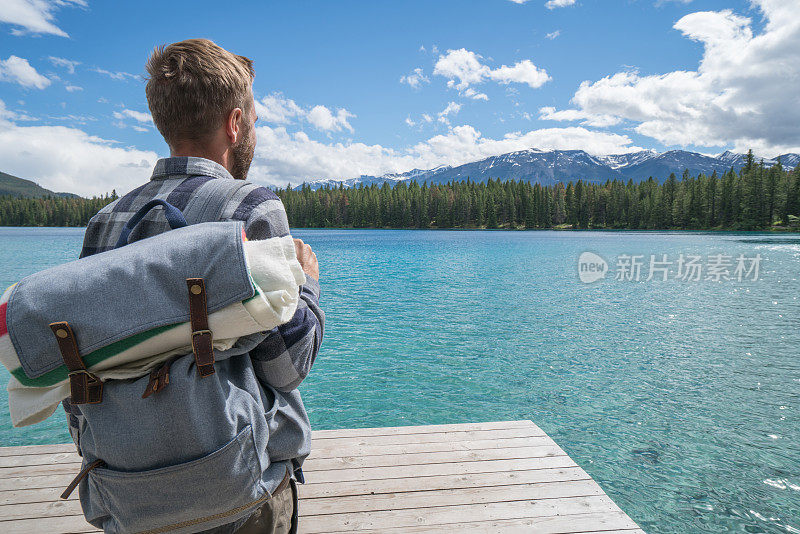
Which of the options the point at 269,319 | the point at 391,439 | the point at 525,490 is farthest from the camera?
the point at 391,439

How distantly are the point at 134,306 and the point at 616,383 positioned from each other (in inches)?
386

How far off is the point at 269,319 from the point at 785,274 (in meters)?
32.2

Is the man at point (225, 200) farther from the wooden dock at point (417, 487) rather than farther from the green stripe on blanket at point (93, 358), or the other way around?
the wooden dock at point (417, 487)

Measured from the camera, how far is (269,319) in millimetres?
1153

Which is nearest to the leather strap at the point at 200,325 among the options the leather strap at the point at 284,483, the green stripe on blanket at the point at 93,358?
the green stripe on blanket at the point at 93,358

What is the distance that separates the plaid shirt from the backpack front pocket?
14 centimetres

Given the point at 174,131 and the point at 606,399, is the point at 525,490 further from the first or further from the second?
the point at 606,399

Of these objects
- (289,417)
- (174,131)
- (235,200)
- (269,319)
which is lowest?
(289,417)

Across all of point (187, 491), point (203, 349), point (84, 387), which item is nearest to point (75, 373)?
point (84, 387)

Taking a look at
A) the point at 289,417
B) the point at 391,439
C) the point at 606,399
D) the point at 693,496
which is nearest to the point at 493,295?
the point at 606,399

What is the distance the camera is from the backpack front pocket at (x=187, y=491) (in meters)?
1.15

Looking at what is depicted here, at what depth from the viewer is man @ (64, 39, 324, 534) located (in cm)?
132

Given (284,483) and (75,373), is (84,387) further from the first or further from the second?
(284,483)

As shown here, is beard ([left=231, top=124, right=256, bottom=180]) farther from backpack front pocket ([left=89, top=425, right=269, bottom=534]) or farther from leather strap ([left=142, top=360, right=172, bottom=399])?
backpack front pocket ([left=89, top=425, right=269, bottom=534])
